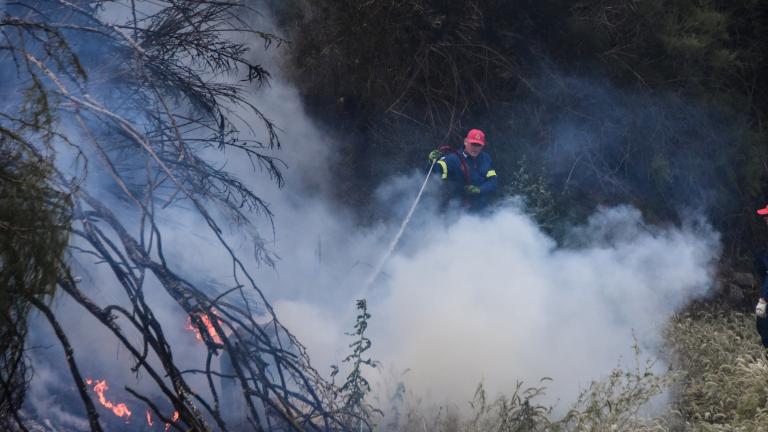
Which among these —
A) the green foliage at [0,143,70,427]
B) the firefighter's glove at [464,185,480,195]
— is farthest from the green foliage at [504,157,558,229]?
the green foliage at [0,143,70,427]

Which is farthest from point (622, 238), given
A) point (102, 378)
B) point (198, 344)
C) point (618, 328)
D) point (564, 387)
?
point (102, 378)

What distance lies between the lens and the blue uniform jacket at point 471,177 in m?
8.63

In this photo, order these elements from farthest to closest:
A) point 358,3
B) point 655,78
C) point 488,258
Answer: point 655,78 → point 358,3 → point 488,258

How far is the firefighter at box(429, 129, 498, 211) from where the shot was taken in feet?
28.2

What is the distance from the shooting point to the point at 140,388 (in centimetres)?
557

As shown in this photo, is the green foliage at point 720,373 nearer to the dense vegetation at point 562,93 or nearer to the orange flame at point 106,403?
the dense vegetation at point 562,93

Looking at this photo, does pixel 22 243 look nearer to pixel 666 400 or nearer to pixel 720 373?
pixel 666 400

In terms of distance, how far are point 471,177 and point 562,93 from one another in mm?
3011

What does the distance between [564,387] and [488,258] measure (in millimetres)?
1599

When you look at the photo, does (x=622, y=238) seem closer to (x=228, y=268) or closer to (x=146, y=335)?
(x=228, y=268)

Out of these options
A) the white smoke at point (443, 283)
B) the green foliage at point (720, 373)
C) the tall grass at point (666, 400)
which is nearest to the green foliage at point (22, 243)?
the white smoke at point (443, 283)

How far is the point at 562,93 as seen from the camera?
10.9 m

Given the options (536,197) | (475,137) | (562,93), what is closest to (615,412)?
(475,137)

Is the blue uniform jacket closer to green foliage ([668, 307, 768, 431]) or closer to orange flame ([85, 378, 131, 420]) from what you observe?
green foliage ([668, 307, 768, 431])
